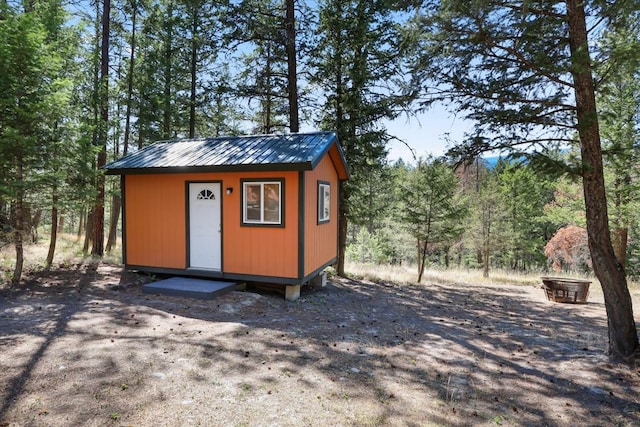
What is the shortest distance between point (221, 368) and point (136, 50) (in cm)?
1413

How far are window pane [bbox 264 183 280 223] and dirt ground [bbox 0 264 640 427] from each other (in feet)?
5.08

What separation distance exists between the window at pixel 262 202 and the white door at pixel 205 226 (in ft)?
2.10

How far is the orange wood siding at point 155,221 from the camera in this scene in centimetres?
759

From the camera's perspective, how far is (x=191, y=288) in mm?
6766

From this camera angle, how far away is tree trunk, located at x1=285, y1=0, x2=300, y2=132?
10055 millimetres

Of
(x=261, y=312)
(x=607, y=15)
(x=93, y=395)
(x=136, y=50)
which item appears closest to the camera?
(x=93, y=395)

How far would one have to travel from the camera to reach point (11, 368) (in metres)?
3.44

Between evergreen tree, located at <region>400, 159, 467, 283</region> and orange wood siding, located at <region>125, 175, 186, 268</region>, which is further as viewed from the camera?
evergreen tree, located at <region>400, 159, 467, 283</region>

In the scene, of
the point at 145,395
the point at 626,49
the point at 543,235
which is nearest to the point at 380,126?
the point at 626,49

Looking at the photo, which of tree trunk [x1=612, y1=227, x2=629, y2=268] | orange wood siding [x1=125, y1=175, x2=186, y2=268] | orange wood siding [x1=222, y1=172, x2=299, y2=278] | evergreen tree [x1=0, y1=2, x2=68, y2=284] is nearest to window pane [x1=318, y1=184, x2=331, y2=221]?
orange wood siding [x1=222, y1=172, x2=299, y2=278]

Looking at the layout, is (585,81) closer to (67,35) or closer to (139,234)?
(139,234)

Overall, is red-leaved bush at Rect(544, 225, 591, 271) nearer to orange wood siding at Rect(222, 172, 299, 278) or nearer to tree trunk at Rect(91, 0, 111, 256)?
orange wood siding at Rect(222, 172, 299, 278)

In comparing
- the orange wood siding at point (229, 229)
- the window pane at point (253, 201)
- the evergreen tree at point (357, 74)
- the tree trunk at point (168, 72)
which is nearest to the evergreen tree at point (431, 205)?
the evergreen tree at point (357, 74)

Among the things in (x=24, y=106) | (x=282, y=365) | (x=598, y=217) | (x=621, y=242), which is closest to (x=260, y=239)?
(x=282, y=365)
